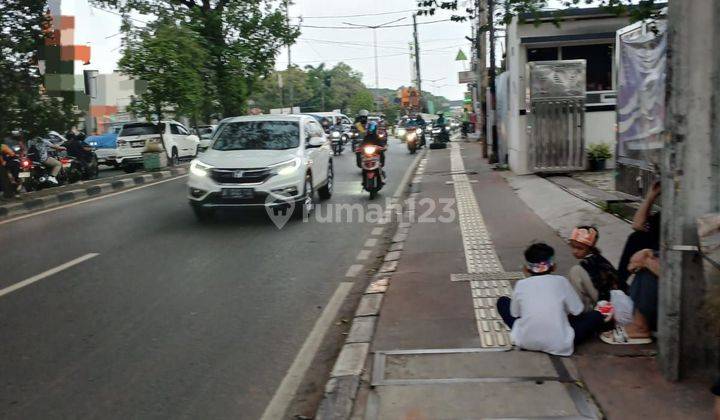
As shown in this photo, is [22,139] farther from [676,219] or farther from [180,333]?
[676,219]

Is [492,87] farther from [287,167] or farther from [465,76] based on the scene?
[465,76]

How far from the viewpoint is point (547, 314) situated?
4699 millimetres

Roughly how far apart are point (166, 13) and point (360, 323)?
78.1 ft

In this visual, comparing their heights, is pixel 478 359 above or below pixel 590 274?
below

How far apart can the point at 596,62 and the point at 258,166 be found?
402 inches

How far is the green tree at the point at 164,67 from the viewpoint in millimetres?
22812

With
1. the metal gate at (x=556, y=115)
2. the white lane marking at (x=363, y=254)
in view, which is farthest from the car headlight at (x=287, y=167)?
the metal gate at (x=556, y=115)

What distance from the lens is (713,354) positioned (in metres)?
4.14

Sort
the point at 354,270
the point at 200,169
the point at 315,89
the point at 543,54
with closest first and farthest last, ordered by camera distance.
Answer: the point at 354,270 → the point at 200,169 → the point at 543,54 → the point at 315,89

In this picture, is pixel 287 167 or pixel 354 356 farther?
pixel 287 167

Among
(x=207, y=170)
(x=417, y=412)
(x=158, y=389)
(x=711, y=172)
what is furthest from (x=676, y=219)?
(x=207, y=170)

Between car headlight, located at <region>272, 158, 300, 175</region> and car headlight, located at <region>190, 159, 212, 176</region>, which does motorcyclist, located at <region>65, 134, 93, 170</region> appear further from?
car headlight, located at <region>272, 158, 300, 175</region>

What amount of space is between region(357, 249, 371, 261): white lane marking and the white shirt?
4.11 m

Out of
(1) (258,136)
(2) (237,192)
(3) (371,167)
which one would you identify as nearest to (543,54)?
(3) (371,167)
